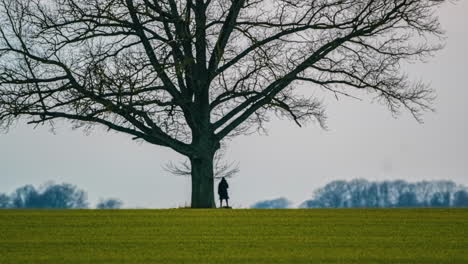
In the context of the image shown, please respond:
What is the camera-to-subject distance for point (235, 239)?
12906 millimetres

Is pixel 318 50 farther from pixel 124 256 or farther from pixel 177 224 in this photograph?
pixel 124 256

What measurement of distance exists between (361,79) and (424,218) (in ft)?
42.4

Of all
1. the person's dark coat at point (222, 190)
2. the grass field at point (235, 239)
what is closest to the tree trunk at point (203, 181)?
the person's dark coat at point (222, 190)

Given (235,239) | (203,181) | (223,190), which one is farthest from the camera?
(223,190)

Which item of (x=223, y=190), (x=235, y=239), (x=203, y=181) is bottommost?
(x=235, y=239)

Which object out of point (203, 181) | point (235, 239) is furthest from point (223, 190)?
point (235, 239)

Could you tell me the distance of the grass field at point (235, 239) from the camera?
10.3 meters

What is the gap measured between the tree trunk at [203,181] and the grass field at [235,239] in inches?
431

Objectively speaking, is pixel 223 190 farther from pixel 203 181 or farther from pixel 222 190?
pixel 203 181

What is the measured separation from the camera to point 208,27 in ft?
94.4

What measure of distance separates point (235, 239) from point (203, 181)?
17.0m

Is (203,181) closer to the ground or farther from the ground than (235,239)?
farther from the ground

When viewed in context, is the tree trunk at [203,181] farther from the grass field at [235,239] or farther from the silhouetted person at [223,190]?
the grass field at [235,239]

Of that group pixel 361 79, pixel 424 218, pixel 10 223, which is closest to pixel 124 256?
pixel 10 223
